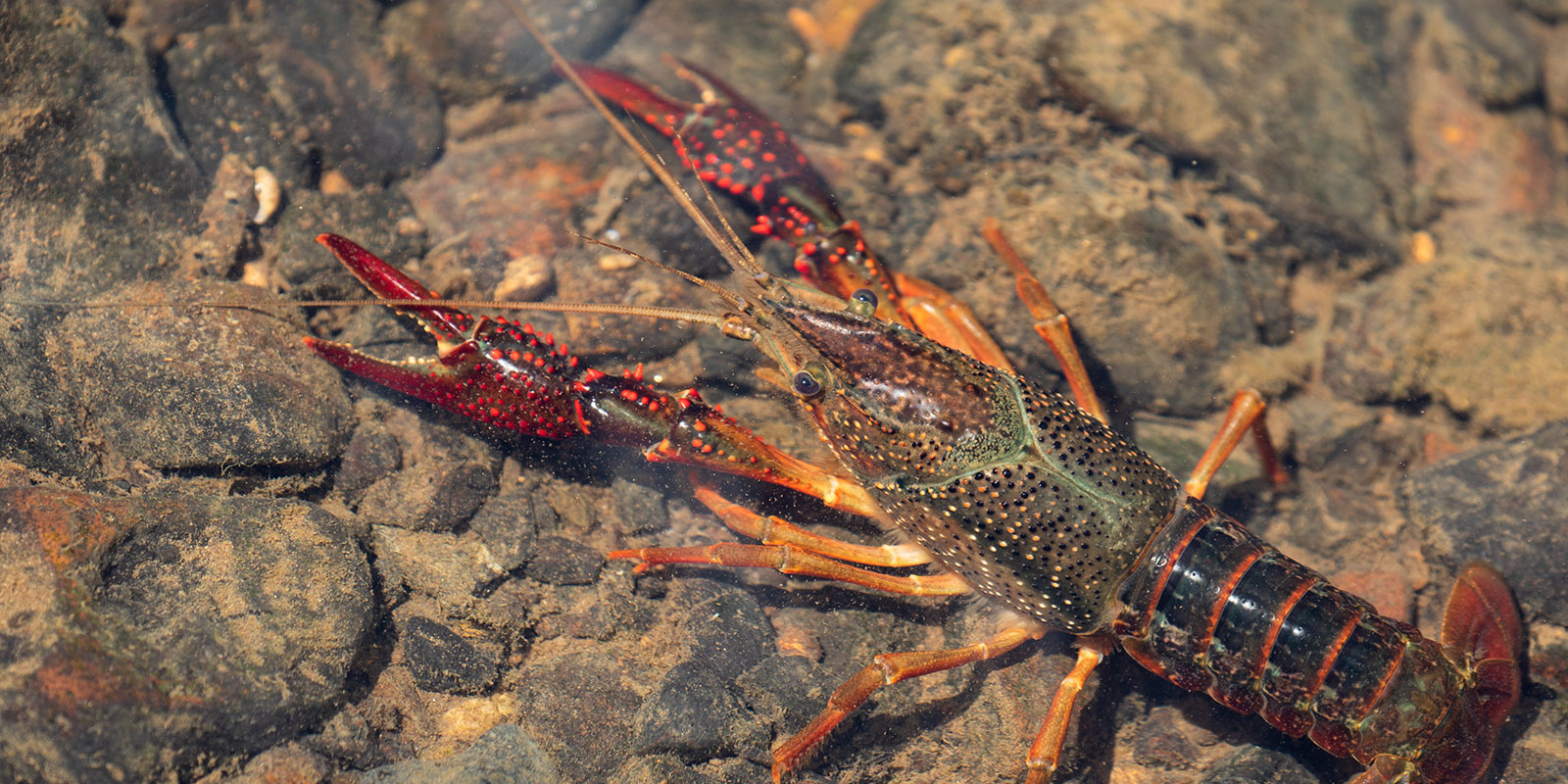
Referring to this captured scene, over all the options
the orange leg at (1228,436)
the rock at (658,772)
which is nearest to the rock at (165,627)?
the rock at (658,772)

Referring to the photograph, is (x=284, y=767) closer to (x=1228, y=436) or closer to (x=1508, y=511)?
(x=1228, y=436)

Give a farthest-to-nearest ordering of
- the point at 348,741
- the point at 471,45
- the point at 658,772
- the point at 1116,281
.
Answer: the point at 471,45 → the point at 1116,281 → the point at 658,772 → the point at 348,741

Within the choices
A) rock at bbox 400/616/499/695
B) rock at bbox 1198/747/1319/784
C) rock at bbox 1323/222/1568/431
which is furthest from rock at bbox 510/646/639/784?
rock at bbox 1323/222/1568/431

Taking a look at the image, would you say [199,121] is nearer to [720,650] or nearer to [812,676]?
[720,650]

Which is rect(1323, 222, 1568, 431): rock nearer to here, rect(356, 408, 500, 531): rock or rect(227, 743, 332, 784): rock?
rect(356, 408, 500, 531): rock

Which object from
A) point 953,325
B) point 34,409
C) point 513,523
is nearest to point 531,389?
point 513,523

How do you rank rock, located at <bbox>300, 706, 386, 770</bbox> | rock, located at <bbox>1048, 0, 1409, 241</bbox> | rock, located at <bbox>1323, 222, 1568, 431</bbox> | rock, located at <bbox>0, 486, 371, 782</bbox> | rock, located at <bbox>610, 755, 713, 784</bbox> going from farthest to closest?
rock, located at <bbox>1048, 0, 1409, 241</bbox>, rock, located at <bbox>1323, 222, 1568, 431</bbox>, rock, located at <bbox>610, 755, 713, 784</bbox>, rock, located at <bbox>300, 706, 386, 770</bbox>, rock, located at <bbox>0, 486, 371, 782</bbox>
